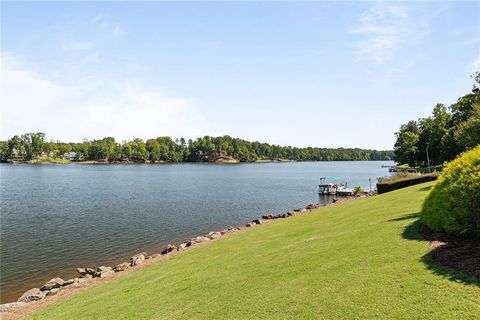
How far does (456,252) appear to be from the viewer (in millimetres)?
9234

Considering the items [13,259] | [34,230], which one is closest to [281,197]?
[34,230]

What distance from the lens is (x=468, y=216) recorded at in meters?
10.3

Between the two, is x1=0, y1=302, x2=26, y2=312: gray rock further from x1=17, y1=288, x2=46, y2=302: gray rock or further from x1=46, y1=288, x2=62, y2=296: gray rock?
x1=46, y1=288, x2=62, y2=296: gray rock

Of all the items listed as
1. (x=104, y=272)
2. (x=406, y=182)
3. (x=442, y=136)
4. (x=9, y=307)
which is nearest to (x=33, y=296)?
(x=9, y=307)

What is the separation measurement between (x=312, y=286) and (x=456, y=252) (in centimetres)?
377

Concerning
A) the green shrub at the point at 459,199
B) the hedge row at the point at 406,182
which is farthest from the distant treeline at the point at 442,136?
the green shrub at the point at 459,199

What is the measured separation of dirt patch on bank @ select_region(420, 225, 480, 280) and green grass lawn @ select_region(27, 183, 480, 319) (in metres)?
0.29

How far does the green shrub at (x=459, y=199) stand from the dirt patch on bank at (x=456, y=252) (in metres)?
0.34

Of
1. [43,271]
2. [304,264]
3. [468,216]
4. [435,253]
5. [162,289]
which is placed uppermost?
[468,216]

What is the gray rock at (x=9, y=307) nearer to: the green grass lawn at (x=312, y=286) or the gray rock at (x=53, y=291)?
the gray rock at (x=53, y=291)

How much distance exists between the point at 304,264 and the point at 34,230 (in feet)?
112

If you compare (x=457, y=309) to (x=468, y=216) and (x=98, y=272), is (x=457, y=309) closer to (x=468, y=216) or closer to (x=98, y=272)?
(x=468, y=216)

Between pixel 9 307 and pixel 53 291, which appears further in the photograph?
pixel 53 291

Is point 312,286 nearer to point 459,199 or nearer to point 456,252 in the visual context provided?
point 456,252
